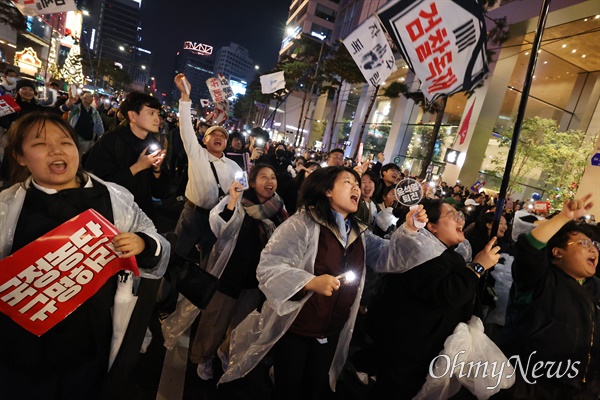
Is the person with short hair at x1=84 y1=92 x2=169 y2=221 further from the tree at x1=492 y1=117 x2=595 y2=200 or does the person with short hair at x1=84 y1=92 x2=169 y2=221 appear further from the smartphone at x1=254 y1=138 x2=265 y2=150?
the tree at x1=492 y1=117 x2=595 y2=200

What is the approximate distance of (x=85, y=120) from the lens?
7.14m

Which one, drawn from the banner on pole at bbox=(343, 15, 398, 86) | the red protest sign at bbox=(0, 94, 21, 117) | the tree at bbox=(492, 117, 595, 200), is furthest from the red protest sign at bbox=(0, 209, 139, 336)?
the tree at bbox=(492, 117, 595, 200)

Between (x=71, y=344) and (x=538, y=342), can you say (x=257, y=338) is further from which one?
(x=538, y=342)

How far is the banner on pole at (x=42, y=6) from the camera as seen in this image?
287 inches

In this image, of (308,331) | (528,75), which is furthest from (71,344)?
(528,75)

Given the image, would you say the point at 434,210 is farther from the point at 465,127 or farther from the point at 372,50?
the point at 465,127

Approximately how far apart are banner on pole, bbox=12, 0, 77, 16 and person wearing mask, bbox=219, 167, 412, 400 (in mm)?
9065

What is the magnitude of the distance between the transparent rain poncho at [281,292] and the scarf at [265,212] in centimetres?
63

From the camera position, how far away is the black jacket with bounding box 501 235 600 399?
7.61 ft

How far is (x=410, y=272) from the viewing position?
2504 millimetres

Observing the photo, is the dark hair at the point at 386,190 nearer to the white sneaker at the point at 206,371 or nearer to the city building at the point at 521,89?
the white sneaker at the point at 206,371

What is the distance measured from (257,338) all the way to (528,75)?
2.84 meters

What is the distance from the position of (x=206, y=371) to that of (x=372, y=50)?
24.6 ft

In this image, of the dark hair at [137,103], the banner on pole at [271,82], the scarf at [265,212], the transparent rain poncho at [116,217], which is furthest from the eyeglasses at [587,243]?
the banner on pole at [271,82]
